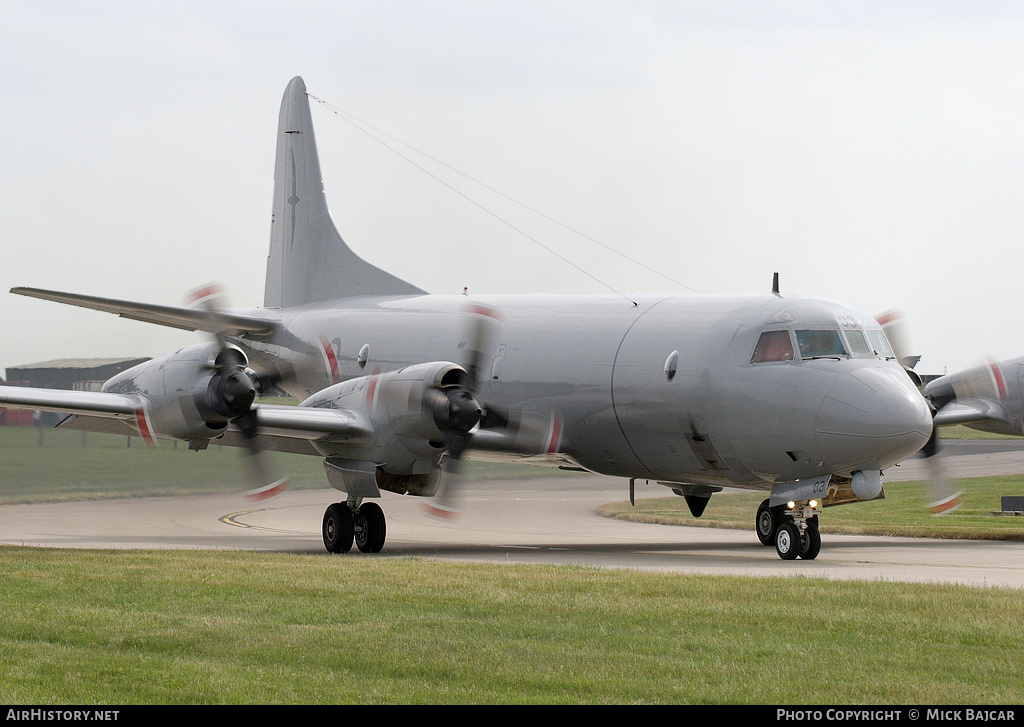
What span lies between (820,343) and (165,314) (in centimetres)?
1077

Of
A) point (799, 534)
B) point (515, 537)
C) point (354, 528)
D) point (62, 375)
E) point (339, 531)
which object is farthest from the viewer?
point (62, 375)

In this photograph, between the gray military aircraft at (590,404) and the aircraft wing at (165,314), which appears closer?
the gray military aircraft at (590,404)

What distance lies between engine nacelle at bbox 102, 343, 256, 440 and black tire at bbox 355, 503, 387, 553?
2.89m

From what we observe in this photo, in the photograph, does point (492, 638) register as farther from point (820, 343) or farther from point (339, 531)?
point (339, 531)

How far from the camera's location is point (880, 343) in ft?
58.6

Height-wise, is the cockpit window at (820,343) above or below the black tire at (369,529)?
above

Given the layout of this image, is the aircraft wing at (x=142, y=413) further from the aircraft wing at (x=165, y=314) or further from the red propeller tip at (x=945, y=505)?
the red propeller tip at (x=945, y=505)

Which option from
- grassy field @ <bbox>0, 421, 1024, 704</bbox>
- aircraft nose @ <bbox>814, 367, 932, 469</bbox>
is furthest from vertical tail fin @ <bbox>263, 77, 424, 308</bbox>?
aircraft nose @ <bbox>814, 367, 932, 469</bbox>

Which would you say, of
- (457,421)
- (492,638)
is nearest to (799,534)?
(457,421)

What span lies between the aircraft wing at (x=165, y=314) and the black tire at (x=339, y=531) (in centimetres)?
323

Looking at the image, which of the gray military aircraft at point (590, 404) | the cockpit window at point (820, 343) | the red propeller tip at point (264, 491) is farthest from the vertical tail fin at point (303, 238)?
the cockpit window at point (820, 343)

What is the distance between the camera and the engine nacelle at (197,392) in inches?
677
